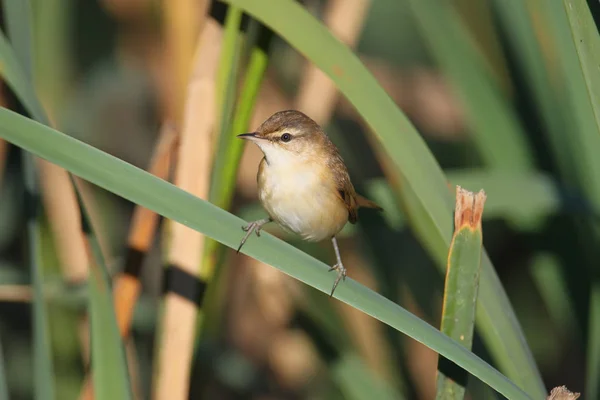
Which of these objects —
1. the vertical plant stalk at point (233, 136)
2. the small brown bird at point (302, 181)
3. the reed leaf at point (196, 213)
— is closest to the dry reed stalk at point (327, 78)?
the small brown bird at point (302, 181)

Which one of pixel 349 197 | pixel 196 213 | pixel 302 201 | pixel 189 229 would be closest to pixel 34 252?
pixel 189 229

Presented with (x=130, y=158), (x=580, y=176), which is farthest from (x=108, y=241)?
(x=580, y=176)

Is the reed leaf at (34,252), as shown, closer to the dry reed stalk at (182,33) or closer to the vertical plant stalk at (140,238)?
the vertical plant stalk at (140,238)

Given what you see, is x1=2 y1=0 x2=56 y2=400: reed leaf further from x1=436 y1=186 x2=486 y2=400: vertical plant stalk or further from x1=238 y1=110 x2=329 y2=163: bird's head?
x1=436 y1=186 x2=486 y2=400: vertical plant stalk

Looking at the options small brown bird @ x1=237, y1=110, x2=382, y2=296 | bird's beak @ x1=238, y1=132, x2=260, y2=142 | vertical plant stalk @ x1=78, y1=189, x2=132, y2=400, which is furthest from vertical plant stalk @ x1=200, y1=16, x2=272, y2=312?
vertical plant stalk @ x1=78, y1=189, x2=132, y2=400

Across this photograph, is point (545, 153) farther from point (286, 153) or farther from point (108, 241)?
point (108, 241)

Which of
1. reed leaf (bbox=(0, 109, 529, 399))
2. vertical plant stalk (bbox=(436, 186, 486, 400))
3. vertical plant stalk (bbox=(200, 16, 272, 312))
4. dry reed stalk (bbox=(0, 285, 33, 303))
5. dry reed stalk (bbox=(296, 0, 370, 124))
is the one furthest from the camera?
dry reed stalk (bbox=(296, 0, 370, 124))

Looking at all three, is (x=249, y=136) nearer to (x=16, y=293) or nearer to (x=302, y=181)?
(x=302, y=181)
